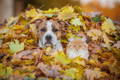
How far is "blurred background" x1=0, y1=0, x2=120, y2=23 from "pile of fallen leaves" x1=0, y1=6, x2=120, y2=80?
0.84 ft

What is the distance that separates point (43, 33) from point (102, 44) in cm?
60

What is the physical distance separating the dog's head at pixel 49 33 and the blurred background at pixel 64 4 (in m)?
0.74

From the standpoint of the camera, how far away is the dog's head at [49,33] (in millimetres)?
3335

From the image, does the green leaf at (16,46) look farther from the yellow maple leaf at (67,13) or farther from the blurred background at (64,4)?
the blurred background at (64,4)

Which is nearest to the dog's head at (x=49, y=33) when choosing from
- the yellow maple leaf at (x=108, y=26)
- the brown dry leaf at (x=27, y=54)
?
the brown dry leaf at (x=27, y=54)

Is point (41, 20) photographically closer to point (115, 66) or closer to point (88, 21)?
point (88, 21)

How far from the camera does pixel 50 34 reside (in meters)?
3.33

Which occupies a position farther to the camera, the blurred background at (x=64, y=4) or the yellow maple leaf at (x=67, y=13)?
the blurred background at (x=64, y=4)

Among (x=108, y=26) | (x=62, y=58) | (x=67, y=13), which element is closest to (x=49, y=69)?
(x=62, y=58)

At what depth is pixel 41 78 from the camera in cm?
290

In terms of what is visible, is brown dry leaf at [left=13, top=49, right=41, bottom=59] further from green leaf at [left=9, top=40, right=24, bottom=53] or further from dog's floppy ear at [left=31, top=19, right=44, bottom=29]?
dog's floppy ear at [left=31, top=19, right=44, bottom=29]

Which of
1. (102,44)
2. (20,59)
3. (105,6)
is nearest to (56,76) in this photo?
(20,59)

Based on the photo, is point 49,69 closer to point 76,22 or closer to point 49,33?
point 49,33

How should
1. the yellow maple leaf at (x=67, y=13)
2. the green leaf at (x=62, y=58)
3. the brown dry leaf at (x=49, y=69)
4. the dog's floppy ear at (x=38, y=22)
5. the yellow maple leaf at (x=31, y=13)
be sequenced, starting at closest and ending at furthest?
1. the brown dry leaf at (x=49, y=69)
2. the green leaf at (x=62, y=58)
3. the dog's floppy ear at (x=38, y=22)
4. the yellow maple leaf at (x=67, y=13)
5. the yellow maple leaf at (x=31, y=13)
